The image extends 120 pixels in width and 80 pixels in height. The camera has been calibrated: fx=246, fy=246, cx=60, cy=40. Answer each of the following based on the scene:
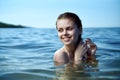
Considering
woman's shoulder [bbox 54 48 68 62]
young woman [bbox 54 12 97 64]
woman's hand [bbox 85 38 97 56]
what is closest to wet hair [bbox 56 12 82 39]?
young woman [bbox 54 12 97 64]

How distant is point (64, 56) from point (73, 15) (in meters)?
0.91

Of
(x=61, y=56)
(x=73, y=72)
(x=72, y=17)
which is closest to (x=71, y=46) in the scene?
(x=61, y=56)

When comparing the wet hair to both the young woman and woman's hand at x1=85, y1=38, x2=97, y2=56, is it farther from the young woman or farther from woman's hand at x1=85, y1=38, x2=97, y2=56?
woman's hand at x1=85, y1=38, x2=97, y2=56

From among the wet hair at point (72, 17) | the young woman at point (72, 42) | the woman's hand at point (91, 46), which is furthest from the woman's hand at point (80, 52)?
the wet hair at point (72, 17)

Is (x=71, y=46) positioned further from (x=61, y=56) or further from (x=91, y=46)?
(x=91, y=46)

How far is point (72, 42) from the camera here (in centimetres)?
509

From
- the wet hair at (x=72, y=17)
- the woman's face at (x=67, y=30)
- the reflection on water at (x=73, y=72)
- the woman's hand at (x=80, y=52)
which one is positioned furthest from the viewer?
the woman's hand at (x=80, y=52)

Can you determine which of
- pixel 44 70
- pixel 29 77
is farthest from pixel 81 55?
pixel 29 77

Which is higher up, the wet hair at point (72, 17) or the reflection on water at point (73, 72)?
the wet hair at point (72, 17)

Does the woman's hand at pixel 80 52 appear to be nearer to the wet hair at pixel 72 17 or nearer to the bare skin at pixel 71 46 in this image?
the bare skin at pixel 71 46

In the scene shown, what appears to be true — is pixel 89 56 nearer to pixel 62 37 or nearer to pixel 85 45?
pixel 85 45

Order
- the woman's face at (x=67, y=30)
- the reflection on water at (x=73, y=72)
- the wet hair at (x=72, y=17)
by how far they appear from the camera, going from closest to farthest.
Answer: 1. the reflection on water at (x=73, y=72)
2. the woman's face at (x=67, y=30)
3. the wet hair at (x=72, y=17)

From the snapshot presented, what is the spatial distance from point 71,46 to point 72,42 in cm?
15

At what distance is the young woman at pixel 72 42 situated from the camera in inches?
192
